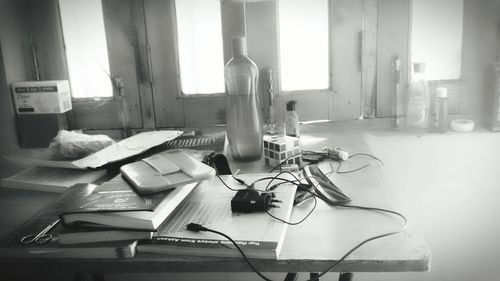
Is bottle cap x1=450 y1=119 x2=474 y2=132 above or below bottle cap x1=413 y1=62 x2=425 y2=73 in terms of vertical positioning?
below

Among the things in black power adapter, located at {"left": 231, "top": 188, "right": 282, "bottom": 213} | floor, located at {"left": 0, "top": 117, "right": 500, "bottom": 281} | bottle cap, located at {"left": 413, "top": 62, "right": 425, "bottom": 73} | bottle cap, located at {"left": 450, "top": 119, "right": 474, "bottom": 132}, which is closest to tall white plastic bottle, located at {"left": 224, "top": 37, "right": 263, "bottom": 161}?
black power adapter, located at {"left": 231, "top": 188, "right": 282, "bottom": 213}

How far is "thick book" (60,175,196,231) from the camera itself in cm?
77

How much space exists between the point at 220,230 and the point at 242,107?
→ 0.49 m

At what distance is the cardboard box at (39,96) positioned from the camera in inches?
59.5

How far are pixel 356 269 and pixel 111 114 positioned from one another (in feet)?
3.94

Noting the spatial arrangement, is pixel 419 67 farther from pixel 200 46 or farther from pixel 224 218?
pixel 224 218

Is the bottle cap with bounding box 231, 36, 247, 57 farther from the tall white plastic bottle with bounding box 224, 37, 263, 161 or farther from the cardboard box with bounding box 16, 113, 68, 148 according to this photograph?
the cardboard box with bounding box 16, 113, 68, 148

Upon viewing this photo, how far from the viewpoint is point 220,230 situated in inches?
31.5

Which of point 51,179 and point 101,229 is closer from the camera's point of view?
point 101,229

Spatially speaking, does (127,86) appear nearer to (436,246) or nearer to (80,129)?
(80,129)

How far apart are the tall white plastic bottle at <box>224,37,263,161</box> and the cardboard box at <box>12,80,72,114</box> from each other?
0.65 meters

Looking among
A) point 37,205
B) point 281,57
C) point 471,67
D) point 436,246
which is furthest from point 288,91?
point 37,205

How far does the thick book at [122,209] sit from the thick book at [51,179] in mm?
260

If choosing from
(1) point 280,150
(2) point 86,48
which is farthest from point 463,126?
(2) point 86,48
